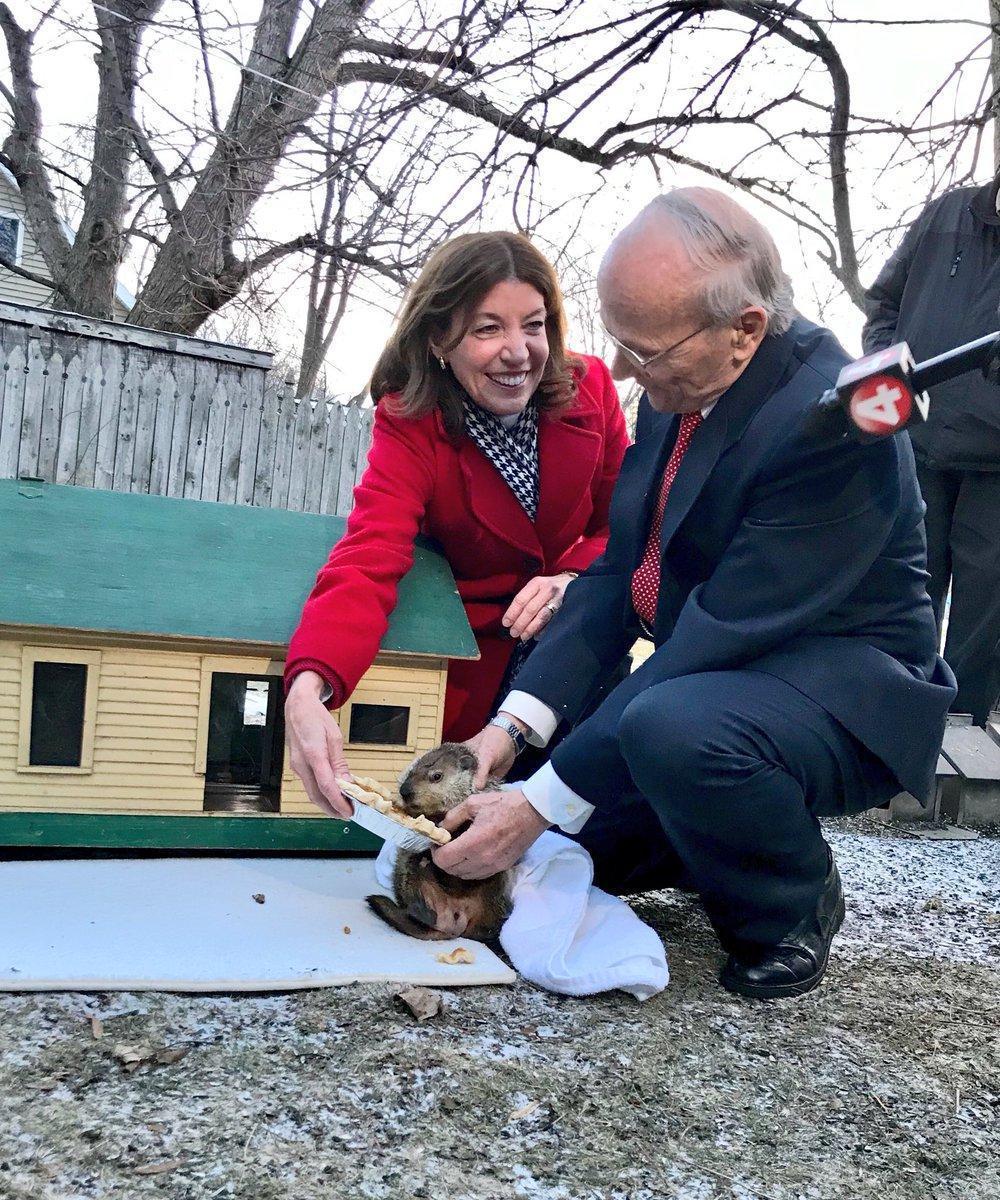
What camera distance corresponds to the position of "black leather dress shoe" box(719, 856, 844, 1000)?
89.8 inches

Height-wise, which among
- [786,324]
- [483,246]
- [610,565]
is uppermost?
[483,246]

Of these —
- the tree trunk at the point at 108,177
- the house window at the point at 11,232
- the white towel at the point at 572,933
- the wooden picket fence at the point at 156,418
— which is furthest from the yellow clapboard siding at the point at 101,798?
the house window at the point at 11,232

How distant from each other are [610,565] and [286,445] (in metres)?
6.64

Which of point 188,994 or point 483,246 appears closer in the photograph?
point 188,994

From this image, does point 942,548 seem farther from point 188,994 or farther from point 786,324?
point 188,994

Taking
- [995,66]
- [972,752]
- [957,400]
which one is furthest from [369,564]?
[995,66]

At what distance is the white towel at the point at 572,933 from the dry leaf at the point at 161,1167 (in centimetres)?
96

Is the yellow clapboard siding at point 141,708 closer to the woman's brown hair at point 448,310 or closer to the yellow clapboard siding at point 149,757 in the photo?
the yellow clapboard siding at point 149,757

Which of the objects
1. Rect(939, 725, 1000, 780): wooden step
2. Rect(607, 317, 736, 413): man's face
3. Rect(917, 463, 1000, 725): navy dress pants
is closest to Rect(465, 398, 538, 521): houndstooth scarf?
Rect(607, 317, 736, 413): man's face

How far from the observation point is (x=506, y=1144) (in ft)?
5.32

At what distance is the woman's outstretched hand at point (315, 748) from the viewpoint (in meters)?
2.38

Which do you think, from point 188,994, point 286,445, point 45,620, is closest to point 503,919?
point 188,994

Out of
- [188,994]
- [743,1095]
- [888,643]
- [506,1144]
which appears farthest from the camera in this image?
[888,643]

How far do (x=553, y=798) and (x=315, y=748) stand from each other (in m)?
0.55
